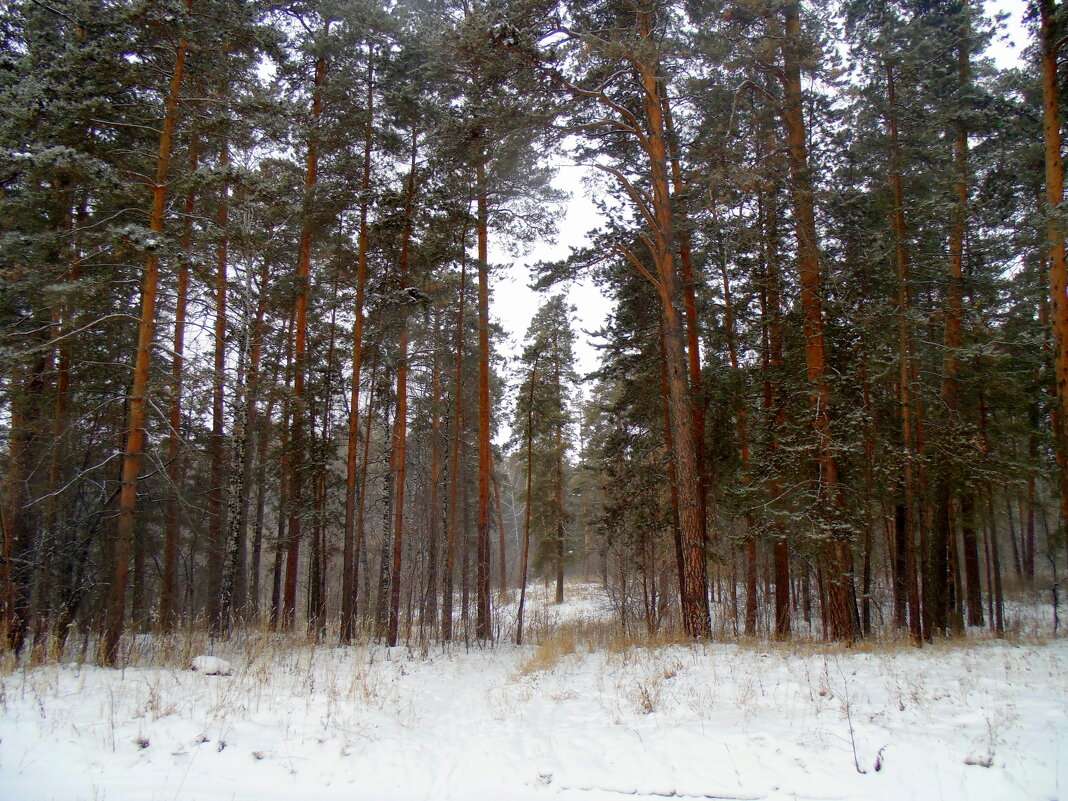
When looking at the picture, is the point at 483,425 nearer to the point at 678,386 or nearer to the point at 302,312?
the point at 302,312

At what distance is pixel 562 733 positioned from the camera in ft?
17.4

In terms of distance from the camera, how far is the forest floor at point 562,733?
3.92 metres

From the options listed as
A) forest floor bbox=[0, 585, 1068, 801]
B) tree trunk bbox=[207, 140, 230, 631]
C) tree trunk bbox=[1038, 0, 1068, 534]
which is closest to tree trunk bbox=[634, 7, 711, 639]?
forest floor bbox=[0, 585, 1068, 801]

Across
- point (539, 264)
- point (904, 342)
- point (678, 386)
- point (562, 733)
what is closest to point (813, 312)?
point (904, 342)

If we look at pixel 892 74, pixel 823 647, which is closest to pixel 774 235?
pixel 892 74

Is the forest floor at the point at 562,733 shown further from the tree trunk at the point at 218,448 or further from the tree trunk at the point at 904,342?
the tree trunk at the point at 218,448

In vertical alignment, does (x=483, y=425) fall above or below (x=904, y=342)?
below

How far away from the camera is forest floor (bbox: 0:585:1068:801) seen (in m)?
3.92

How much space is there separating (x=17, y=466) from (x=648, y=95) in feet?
43.7

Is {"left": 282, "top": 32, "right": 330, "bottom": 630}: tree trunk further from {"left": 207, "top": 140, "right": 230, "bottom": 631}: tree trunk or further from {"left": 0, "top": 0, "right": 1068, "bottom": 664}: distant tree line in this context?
{"left": 207, "top": 140, "right": 230, "bottom": 631}: tree trunk

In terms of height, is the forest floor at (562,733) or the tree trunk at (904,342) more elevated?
the tree trunk at (904,342)

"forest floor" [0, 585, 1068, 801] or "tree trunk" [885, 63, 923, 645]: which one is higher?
"tree trunk" [885, 63, 923, 645]

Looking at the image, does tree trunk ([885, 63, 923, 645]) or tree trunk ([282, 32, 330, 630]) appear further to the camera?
tree trunk ([282, 32, 330, 630])

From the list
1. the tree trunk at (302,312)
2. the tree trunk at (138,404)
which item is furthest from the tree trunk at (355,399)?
the tree trunk at (138,404)
